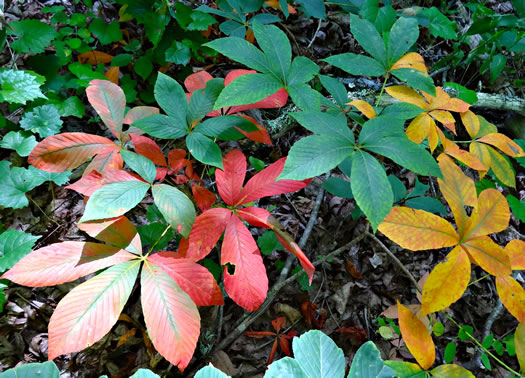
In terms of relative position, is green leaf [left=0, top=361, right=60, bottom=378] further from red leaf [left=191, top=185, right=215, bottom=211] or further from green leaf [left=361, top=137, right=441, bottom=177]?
green leaf [left=361, top=137, right=441, bottom=177]

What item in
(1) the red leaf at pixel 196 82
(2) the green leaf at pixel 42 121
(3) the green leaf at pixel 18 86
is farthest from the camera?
(2) the green leaf at pixel 42 121

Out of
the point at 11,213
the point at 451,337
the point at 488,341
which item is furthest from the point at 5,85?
the point at 451,337

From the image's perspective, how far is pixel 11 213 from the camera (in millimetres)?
1822

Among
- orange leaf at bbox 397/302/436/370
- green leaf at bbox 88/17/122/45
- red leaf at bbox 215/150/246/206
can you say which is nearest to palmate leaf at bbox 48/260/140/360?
red leaf at bbox 215/150/246/206

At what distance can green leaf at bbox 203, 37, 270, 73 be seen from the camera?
3.79ft

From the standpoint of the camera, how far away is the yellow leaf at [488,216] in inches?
45.2

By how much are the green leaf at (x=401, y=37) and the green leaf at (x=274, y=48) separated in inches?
17.6

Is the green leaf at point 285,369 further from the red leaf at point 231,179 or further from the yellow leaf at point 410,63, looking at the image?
the yellow leaf at point 410,63

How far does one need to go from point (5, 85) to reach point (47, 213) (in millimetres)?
717

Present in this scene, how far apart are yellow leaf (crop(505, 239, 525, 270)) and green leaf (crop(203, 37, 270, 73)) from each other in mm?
1135

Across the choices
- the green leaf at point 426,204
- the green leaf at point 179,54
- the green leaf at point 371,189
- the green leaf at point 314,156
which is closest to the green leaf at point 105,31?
the green leaf at point 179,54

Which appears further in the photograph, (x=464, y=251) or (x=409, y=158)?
(x=464, y=251)

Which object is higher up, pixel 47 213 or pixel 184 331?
pixel 184 331

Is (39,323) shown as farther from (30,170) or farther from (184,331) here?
(184,331)
